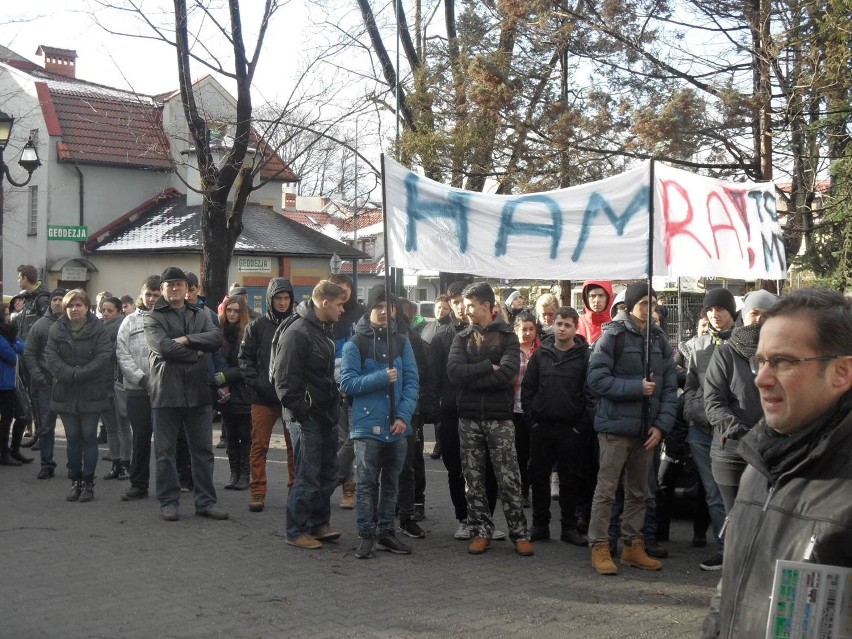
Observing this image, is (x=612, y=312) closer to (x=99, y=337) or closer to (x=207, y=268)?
(x=99, y=337)

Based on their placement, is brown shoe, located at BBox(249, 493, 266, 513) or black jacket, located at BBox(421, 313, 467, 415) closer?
black jacket, located at BBox(421, 313, 467, 415)

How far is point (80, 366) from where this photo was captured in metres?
9.89

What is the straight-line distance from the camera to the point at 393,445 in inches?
298

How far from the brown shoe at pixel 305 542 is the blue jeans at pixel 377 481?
43 centimetres

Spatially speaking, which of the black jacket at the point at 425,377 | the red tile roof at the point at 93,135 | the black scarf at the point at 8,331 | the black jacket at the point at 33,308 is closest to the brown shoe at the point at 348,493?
the black jacket at the point at 425,377

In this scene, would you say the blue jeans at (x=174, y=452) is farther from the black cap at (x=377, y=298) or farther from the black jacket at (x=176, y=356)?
the black cap at (x=377, y=298)

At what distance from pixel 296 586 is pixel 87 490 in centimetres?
376

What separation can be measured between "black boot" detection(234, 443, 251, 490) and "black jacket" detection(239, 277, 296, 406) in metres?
1.04

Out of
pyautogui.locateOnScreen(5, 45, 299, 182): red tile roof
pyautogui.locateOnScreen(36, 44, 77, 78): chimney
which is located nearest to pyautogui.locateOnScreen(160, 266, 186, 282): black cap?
pyautogui.locateOnScreen(5, 45, 299, 182): red tile roof

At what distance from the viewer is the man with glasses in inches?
95.6

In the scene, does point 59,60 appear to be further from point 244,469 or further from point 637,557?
point 637,557

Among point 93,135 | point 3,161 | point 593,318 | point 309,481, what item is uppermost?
point 93,135

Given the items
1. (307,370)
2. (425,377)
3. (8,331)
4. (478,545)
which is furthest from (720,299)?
(8,331)

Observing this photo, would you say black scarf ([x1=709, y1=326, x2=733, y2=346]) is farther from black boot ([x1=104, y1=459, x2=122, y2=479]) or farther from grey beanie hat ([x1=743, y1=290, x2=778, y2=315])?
black boot ([x1=104, y1=459, x2=122, y2=479])
